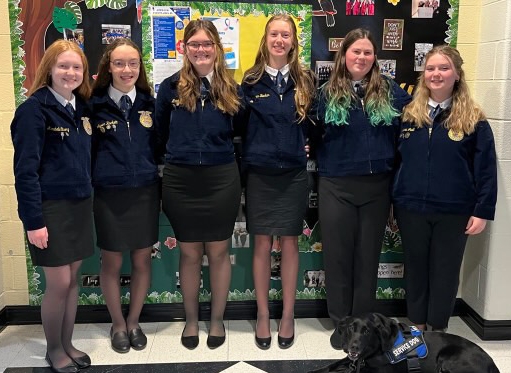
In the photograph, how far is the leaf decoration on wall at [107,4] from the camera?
111 inches

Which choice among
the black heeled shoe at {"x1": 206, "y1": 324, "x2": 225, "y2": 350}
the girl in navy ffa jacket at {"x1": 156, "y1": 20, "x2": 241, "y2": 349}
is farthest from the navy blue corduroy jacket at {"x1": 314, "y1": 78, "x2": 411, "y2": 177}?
the black heeled shoe at {"x1": 206, "y1": 324, "x2": 225, "y2": 350}

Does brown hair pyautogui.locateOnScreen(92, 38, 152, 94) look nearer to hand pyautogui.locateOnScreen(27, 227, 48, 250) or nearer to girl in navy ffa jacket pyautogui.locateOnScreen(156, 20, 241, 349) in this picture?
girl in navy ffa jacket pyautogui.locateOnScreen(156, 20, 241, 349)

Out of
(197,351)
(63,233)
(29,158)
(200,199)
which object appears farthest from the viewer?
(197,351)

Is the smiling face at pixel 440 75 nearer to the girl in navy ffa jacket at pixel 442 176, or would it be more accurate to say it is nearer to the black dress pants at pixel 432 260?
the girl in navy ffa jacket at pixel 442 176

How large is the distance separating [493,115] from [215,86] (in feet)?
5.04

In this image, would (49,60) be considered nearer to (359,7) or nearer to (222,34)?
(222,34)

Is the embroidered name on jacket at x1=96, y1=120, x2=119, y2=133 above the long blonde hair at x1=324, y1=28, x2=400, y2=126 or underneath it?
underneath

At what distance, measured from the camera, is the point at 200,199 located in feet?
8.61

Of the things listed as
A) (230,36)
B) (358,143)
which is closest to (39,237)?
(230,36)

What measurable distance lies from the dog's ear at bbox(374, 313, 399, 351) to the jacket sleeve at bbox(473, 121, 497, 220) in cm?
79

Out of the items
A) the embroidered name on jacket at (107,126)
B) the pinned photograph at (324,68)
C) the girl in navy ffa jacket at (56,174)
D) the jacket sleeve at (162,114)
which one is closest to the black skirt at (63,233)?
the girl in navy ffa jacket at (56,174)

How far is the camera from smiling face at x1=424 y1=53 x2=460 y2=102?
251 centimetres

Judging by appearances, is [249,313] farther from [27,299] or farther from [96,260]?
[27,299]

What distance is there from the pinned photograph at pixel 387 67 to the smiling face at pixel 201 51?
1047 mm
